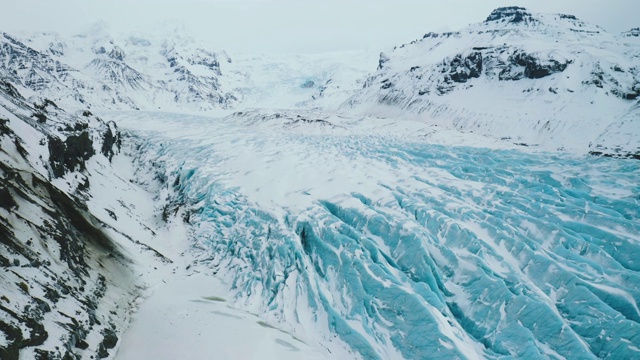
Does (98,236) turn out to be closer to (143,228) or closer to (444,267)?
(143,228)

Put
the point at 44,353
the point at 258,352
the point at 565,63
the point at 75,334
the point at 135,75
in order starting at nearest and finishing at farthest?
the point at 44,353 < the point at 75,334 < the point at 258,352 < the point at 565,63 < the point at 135,75

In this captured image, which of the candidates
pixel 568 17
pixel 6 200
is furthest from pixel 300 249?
pixel 568 17

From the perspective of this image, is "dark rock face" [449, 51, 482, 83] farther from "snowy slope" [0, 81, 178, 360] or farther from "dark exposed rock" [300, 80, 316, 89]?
"snowy slope" [0, 81, 178, 360]

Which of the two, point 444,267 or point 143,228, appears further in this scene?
point 143,228

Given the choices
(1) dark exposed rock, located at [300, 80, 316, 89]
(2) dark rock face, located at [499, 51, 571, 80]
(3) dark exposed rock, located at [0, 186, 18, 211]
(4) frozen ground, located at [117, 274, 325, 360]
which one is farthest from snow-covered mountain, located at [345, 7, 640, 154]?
(3) dark exposed rock, located at [0, 186, 18, 211]

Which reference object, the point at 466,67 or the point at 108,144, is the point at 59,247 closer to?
the point at 108,144

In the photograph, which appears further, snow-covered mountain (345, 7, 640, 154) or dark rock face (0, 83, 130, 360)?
snow-covered mountain (345, 7, 640, 154)

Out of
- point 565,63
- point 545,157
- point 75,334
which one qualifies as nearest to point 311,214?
point 75,334
